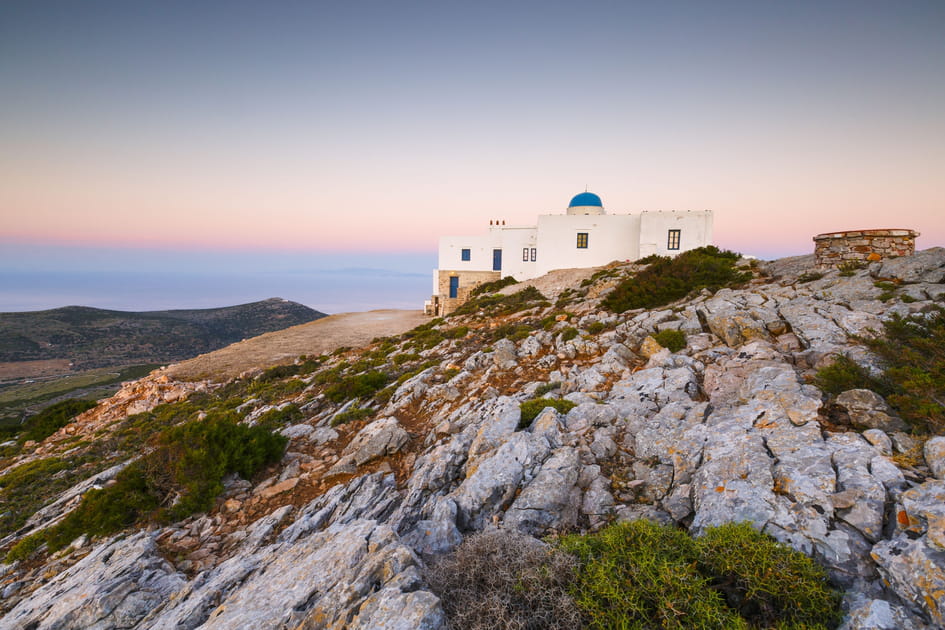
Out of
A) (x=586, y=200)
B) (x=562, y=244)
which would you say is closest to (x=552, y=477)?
(x=562, y=244)

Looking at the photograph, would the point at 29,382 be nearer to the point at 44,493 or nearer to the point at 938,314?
the point at 44,493

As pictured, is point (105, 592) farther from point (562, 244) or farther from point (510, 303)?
point (562, 244)

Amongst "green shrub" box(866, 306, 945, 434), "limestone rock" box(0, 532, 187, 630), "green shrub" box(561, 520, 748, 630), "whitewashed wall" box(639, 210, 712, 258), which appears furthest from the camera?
"whitewashed wall" box(639, 210, 712, 258)

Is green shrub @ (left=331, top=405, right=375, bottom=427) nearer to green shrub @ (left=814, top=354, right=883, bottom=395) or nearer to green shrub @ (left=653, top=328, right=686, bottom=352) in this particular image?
green shrub @ (left=653, top=328, right=686, bottom=352)

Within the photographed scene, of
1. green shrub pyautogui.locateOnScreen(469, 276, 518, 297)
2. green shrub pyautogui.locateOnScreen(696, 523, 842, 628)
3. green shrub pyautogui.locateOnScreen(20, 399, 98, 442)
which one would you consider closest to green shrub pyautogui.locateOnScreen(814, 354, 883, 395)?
green shrub pyautogui.locateOnScreen(696, 523, 842, 628)

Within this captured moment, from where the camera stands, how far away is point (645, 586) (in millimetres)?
3416

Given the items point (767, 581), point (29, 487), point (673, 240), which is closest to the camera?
point (767, 581)

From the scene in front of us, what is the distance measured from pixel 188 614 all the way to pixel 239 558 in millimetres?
1144

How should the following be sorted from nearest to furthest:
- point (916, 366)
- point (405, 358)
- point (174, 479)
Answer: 1. point (916, 366)
2. point (174, 479)
3. point (405, 358)

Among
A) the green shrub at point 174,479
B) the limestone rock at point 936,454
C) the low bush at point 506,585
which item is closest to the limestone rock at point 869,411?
the limestone rock at point 936,454

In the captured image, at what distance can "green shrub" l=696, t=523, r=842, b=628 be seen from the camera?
3279 millimetres

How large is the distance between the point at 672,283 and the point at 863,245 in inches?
238

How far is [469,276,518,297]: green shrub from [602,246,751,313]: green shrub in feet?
59.3

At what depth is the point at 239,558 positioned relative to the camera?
5.55 meters
